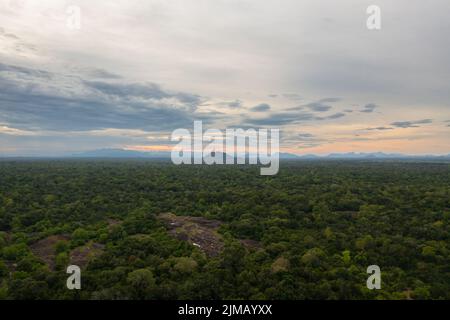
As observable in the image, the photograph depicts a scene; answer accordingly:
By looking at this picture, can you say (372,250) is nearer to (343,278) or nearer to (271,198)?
(343,278)

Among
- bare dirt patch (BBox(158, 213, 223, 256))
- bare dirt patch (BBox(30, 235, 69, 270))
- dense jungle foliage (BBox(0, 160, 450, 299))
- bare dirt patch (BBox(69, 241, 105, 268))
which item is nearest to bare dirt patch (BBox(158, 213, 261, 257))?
bare dirt patch (BBox(158, 213, 223, 256))

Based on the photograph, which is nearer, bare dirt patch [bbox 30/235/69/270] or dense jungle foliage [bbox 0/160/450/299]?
dense jungle foliage [bbox 0/160/450/299]

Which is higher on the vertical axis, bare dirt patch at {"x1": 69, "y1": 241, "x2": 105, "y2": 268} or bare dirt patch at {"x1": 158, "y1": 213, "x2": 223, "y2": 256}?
bare dirt patch at {"x1": 158, "y1": 213, "x2": 223, "y2": 256}

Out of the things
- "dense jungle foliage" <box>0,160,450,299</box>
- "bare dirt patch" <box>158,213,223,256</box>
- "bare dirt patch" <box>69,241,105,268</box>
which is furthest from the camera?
"bare dirt patch" <box>158,213,223,256</box>

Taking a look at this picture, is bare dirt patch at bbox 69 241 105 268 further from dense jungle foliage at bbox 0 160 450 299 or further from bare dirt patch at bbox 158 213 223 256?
bare dirt patch at bbox 158 213 223 256

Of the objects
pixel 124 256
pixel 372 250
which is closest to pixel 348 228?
pixel 372 250

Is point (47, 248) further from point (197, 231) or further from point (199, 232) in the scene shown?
point (199, 232)
